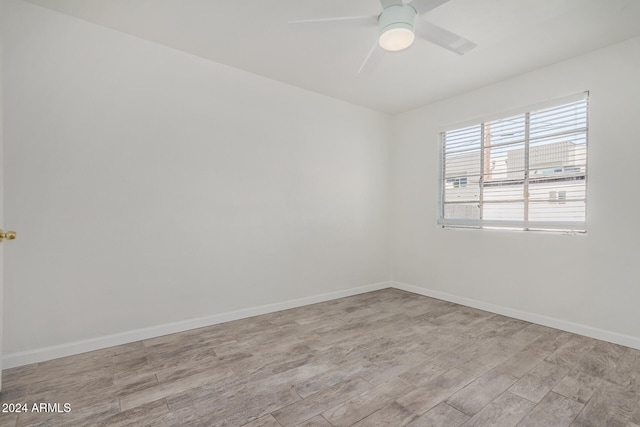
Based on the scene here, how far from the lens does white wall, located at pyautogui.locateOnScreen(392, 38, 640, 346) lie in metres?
2.62

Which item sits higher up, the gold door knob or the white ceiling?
the white ceiling

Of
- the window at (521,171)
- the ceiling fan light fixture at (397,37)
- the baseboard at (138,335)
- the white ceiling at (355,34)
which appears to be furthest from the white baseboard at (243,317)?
the ceiling fan light fixture at (397,37)

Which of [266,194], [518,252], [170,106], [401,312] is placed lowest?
[401,312]

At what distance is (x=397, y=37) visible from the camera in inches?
73.1

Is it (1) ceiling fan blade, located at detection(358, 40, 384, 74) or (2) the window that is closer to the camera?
(1) ceiling fan blade, located at detection(358, 40, 384, 74)

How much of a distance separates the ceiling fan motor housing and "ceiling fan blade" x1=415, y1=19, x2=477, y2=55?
2.7 inches

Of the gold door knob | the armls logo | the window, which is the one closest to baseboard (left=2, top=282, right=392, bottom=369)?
the armls logo

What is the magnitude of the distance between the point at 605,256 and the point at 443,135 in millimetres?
2155

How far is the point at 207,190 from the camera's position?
9.92 feet

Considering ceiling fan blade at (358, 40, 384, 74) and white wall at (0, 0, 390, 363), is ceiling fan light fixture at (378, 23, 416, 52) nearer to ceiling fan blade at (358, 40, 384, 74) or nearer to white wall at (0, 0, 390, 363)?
ceiling fan blade at (358, 40, 384, 74)

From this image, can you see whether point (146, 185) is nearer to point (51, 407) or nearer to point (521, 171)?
point (51, 407)

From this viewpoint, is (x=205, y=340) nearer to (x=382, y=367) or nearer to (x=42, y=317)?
(x=42, y=317)

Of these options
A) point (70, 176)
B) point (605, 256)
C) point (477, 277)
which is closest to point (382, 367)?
point (477, 277)

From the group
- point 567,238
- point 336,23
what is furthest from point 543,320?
point 336,23
